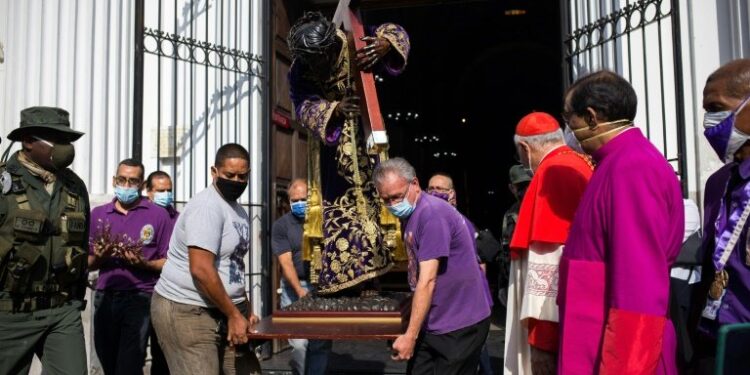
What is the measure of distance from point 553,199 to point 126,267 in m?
3.45

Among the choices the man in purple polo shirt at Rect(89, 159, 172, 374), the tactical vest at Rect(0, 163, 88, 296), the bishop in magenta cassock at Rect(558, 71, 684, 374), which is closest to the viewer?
the bishop in magenta cassock at Rect(558, 71, 684, 374)

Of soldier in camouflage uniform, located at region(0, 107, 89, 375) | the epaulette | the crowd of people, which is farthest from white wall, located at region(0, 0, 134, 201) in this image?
the epaulette

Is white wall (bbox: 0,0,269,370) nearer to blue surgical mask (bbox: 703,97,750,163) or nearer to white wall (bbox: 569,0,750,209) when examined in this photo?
white wall (bbox: 569,0,750,209)

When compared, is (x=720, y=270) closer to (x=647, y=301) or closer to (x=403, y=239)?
(x=647, y=301)

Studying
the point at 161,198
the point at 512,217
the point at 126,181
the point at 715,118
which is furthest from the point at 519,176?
the point at 126,181

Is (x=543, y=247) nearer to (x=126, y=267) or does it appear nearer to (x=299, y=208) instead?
(x=299, y=208)

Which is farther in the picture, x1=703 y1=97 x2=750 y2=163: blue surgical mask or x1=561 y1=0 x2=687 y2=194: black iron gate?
x1=561 y1=0 x2=687 y2=194: black iron gate

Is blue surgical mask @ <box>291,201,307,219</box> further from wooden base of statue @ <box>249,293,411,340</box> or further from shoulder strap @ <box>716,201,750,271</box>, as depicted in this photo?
shoulder strap @ <box>716,201,750,271</box>

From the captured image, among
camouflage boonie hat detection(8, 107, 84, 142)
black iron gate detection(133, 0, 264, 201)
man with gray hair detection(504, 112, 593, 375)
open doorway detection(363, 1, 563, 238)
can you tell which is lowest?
man with gray hair detection(504, 112, 593, 375)

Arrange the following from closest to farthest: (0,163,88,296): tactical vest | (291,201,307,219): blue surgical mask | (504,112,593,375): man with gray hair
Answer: (504,112,593,375): man with gray hair < (0,163,88,296): tactical vest < (291,201,307,219): blue surgical mask

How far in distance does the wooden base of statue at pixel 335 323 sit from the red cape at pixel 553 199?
0.66 meters

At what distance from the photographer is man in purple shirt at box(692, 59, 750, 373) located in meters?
1.95

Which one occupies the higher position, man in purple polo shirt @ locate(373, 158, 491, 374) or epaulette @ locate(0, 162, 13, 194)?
epaulette @ locate(0, 162, 13, 194)

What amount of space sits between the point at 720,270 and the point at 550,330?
620mm
